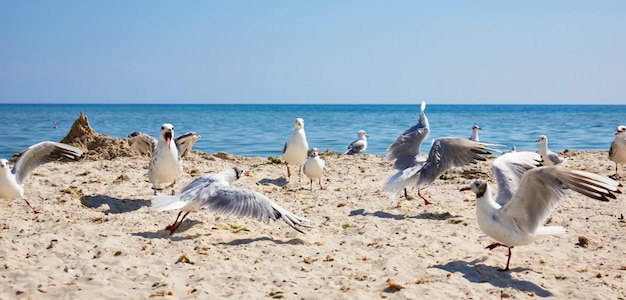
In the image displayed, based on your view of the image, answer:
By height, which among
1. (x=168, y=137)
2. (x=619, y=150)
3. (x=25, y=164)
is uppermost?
(x=168, y=137)

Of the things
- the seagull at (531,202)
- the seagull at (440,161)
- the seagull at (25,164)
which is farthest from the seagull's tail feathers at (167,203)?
the seagull at (440,161)

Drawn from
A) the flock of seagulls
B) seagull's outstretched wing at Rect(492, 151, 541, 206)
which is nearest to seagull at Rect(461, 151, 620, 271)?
the flock of seagulls

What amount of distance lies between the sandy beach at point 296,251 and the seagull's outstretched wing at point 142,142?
1560 mm

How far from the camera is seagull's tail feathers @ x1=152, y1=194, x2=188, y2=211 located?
606 centimetres

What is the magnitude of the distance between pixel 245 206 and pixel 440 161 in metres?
3.19

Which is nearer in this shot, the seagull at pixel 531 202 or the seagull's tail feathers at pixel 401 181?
the seagull at pixel 531 202

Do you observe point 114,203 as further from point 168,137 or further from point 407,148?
point 407,148

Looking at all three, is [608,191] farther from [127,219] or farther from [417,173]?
[127,219]

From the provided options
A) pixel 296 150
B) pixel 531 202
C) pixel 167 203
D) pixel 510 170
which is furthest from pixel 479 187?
pixel 296 150

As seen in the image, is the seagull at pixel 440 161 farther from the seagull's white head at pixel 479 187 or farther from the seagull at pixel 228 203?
the seagull's white head at pixel 479 187

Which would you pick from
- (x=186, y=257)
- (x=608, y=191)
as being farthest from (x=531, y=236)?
(x=186, y=257)

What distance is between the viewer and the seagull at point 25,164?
7.11 metres

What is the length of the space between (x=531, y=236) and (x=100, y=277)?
12.8 feet

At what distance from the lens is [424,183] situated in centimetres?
810
